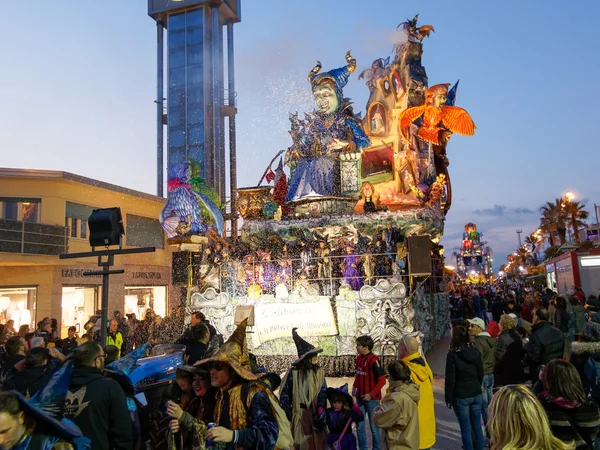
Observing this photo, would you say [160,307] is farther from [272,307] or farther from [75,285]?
[272,307]

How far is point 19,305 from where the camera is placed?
20.6m

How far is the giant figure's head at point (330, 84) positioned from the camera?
2136 centimetres

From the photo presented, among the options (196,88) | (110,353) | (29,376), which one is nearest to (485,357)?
(110,353)

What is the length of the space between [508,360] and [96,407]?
5.48m

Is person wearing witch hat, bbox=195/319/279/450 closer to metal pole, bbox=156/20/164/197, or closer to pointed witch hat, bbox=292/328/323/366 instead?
pointed witch hat, bbox=292/328/323/366

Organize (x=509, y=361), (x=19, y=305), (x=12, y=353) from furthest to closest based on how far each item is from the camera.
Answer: (x=19, y=305)
(x=509, y=361)
(x=12, y=353)

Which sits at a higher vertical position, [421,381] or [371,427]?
[421,381]

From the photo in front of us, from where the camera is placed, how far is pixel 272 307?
13523 mm

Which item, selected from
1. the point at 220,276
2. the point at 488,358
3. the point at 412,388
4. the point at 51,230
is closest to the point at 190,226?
the point at 220,276

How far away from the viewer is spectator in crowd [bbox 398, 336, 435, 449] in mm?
5389

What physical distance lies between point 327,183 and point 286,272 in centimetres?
638

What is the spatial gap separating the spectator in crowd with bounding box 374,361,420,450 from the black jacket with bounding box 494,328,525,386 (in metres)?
2.69

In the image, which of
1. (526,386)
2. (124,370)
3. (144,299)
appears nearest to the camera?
(526,386)

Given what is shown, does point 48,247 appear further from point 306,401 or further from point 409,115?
point 306,401
